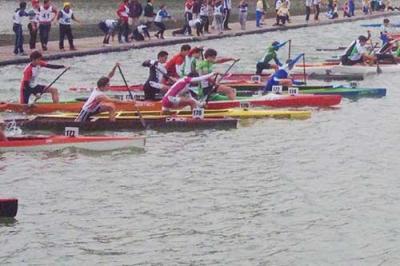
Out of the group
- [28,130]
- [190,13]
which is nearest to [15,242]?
[28,130]

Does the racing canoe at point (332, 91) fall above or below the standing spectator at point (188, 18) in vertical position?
below

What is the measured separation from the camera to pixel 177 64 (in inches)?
1080

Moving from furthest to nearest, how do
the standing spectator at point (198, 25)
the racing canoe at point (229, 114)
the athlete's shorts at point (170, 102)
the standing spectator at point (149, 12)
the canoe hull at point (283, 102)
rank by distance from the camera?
the standing spectator at point (198, 25)
the standing spectator at point (149, 12)
the canoe hull at point (283, 102)
the athlete's shorts at point (170, 102)
the racing canoe at point (229, 114)

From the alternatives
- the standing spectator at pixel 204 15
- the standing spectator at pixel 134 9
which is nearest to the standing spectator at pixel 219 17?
the standing spectator at pixel 204 15

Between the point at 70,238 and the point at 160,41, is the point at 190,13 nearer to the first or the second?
the point at 160,41

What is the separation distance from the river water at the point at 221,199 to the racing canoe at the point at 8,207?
19cm

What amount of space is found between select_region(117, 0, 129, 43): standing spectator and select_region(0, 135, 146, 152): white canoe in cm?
2098

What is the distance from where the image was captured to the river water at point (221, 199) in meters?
15.9

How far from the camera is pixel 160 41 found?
148 feet

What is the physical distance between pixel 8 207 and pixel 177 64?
11.2m

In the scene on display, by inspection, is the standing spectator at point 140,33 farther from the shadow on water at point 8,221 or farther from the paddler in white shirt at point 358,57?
the shadow on water at point 8,221

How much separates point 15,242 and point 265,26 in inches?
1637

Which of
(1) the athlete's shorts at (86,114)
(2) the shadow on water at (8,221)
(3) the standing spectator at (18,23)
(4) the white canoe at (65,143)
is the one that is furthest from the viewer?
(3) the standing spectator at (18,23)

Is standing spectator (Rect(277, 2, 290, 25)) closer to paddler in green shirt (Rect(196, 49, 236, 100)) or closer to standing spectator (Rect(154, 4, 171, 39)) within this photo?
standing spectator (Rect(154, 4, 171, 39))
